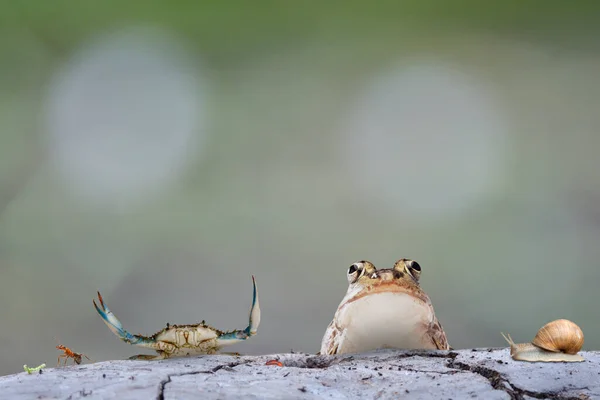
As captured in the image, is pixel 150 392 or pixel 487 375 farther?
pixel 487 375

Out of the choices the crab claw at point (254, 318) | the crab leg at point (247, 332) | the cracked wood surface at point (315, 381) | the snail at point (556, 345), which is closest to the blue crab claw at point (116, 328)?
the cracked wood surface at point (315, 381)

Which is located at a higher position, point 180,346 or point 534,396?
point 180,346

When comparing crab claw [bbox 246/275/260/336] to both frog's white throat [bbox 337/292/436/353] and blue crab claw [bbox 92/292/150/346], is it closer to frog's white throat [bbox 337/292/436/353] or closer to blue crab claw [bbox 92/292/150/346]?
blue crab claw [bbox 92/292/150/346]

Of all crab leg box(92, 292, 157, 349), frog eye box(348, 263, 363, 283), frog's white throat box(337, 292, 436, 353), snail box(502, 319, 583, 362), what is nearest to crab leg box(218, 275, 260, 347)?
crab leg box(92, 292, 157, 349)

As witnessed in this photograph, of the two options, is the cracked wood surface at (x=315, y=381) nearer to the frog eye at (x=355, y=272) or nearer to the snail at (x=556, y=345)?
the snail at (x=556, y=345)

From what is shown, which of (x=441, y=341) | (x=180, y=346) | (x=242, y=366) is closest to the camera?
(x=242, y=366)

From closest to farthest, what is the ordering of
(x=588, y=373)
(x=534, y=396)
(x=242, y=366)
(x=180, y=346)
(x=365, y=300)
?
1. (x=534, y=396)
2. (x=588, y=373)
3. (x=242, y=366)
4. (x=180, y=346)
5. (x=365, y=300)

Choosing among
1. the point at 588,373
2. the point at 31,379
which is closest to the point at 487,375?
the point at 588,373

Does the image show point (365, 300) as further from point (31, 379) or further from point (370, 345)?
point (31, 379)
